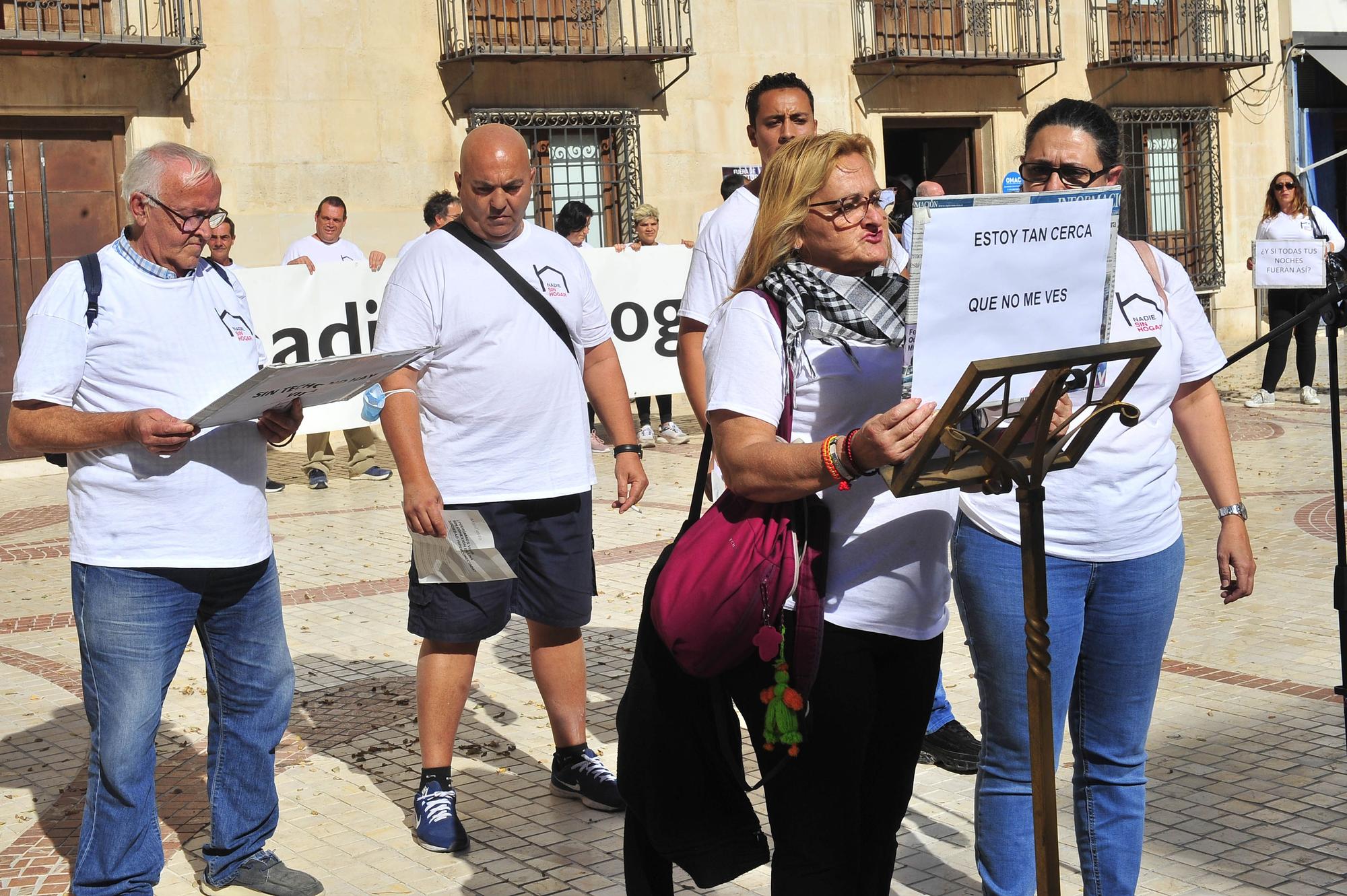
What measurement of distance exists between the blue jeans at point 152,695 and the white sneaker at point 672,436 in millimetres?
9948

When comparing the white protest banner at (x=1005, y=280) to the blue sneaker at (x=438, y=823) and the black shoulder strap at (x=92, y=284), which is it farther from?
the blue sneaker at (x=438, y=823)

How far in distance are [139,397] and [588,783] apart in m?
1.87

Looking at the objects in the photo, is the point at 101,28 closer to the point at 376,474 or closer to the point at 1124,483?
the point at 376,474

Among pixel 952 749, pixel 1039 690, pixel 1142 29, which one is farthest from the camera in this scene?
pixel 1142 29

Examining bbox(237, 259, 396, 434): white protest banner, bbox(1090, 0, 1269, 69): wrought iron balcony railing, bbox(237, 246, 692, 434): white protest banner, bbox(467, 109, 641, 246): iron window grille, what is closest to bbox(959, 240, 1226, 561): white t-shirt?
bbox(237, 246, 692, 434): white protest banner

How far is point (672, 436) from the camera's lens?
14.3 meters

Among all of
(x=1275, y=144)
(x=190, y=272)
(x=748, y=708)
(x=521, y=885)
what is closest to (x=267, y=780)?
(x=521, y=885)

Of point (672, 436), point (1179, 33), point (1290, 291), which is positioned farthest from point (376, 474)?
point (1179, 33)

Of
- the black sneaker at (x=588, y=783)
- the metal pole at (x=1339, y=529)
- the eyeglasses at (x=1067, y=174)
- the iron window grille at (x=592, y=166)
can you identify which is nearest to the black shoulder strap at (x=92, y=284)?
the black sneaker at (x=588, y=783)

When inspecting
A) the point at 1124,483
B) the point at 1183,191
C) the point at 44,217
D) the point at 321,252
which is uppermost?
the point at 1183,191

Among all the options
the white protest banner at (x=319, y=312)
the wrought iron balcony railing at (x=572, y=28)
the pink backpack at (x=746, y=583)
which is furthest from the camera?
the wrought iron balcony railing at (x=572, y=28)

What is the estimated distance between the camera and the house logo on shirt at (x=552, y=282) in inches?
191

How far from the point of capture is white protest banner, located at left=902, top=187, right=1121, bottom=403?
2.37m

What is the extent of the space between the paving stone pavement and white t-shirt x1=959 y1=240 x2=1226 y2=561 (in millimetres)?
737
